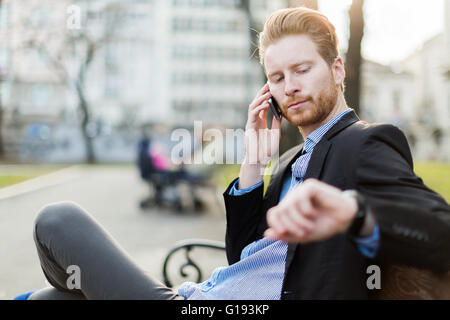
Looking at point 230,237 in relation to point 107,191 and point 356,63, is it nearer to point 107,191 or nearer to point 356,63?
point 356,63

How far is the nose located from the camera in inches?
71.9

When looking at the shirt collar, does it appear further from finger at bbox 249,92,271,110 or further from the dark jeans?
the dark jeans

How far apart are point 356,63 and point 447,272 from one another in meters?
4.77

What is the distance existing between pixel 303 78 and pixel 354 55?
13.9 feet

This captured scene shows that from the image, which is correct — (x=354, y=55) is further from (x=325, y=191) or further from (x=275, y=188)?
(x=325, y=191)

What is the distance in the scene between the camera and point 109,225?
8555 millimetres


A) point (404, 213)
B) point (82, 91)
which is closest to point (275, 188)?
point (404, 213)

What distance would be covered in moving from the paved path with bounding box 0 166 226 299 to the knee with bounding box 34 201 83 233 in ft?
9.49

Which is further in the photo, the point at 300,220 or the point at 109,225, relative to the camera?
the point at 109,225

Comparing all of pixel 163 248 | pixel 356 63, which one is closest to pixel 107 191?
pixel 163 248
